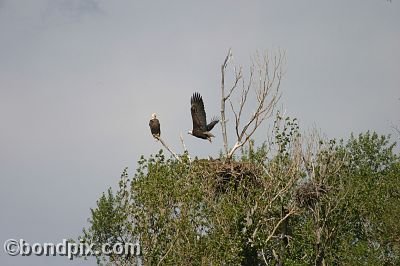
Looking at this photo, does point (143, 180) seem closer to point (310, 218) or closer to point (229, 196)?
point (229, 196)

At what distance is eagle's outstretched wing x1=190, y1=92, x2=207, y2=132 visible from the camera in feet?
109

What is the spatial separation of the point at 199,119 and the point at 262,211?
400 cm

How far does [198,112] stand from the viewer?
109 feet

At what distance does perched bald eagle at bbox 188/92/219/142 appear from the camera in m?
33.1

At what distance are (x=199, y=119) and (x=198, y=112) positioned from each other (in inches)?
10.1

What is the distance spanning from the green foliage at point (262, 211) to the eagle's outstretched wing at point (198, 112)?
6.56ft

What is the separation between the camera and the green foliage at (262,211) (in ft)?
88.0

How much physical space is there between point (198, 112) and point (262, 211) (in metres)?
4.23

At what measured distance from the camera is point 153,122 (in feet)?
107

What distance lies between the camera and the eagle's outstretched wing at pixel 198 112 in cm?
3312

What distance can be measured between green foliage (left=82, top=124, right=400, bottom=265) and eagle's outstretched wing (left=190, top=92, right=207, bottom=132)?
78.7 inches

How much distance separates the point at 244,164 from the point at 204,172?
1.97 metres

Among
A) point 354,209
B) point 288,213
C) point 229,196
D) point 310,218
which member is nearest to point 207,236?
point 229,196

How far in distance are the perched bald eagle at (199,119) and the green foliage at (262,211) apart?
1.83m
